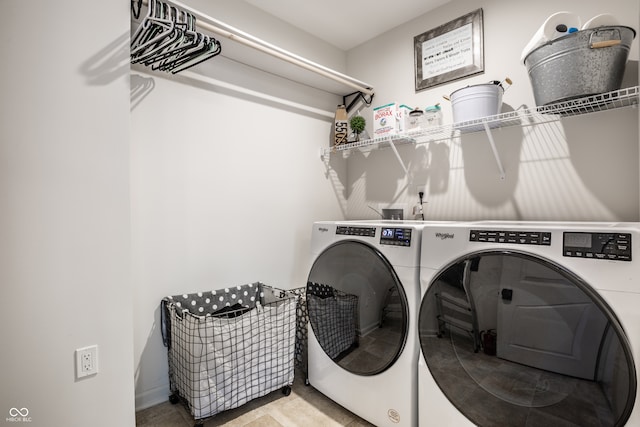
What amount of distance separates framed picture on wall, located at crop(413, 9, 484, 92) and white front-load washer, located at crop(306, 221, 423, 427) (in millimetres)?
1127

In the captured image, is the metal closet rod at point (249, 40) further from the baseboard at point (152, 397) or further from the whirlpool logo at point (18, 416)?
the baseboard at point (152, 397)

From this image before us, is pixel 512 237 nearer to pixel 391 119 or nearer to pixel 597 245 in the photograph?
pixel 597 245

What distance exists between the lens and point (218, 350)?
156cm

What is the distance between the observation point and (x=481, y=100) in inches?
65.3

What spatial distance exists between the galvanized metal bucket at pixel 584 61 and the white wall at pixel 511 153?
0.34 meters

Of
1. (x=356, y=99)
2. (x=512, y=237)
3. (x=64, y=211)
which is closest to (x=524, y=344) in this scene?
(x=512, y=237)

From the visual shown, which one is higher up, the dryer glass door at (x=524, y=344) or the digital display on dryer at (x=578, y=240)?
the digital display on dryer at (x=578, y=240)

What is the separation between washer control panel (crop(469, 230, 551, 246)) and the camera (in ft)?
3.49

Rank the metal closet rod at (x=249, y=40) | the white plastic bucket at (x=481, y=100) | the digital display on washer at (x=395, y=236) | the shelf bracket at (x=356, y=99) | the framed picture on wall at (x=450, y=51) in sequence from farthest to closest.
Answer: the shelf bracket at (x=356, y=99) < the framed picture on wall at (x=450, y=51) < the white plastic bucket at (x=481, y=100) < the metal closet rod at (x=249, y=40) < the digital display on washer at (x=395, y=236)

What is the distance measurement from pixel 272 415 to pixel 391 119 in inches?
71.7

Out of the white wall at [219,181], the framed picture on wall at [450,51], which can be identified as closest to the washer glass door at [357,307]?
the white wall at [219,181]

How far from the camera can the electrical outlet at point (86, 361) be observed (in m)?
1.19

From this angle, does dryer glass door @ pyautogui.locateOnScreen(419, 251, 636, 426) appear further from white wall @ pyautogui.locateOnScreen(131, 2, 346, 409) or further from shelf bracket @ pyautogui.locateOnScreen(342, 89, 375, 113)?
shelf bracket @ pyautogui.locateOnScreen(342, 89, 375, 113)

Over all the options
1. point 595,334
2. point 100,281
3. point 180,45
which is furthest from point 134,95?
point 595,334
